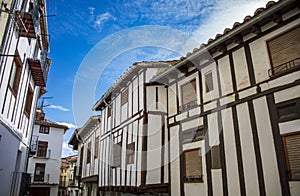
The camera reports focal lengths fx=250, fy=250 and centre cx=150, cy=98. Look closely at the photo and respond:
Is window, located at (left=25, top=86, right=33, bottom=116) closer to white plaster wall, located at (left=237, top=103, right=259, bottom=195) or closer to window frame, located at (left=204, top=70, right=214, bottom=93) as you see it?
window frame, located at (left=204, top=70, right=214, bottom=93)

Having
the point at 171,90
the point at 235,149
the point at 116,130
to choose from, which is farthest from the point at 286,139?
the point at 116,130

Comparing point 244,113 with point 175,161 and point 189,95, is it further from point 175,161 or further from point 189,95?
point 175,161

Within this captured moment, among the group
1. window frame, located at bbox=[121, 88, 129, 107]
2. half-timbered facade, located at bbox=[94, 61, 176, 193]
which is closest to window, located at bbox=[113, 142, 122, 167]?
half-timbered facade, located at bbox=[94, 61, 176, 193]

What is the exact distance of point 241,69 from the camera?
22.8 ft

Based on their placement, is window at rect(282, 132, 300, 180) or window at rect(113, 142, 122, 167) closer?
window at rect(282, 132, 300, 180)

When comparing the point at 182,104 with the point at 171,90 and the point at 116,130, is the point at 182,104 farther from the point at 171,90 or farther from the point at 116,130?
the point at 116,130

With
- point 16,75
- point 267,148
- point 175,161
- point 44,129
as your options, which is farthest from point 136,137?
point 44,129

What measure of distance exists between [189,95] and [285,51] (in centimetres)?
Result: 351

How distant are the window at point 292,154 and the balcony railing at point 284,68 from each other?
1489 mm

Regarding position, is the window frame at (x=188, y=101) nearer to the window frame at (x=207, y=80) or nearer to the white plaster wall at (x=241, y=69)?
the window frame at (x=207, y=80)

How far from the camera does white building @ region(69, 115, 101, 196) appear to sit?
1619cm

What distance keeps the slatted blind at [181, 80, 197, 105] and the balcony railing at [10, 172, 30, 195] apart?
271 inches

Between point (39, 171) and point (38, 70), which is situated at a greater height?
point (38, 70)

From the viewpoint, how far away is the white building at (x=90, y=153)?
16.2 m
